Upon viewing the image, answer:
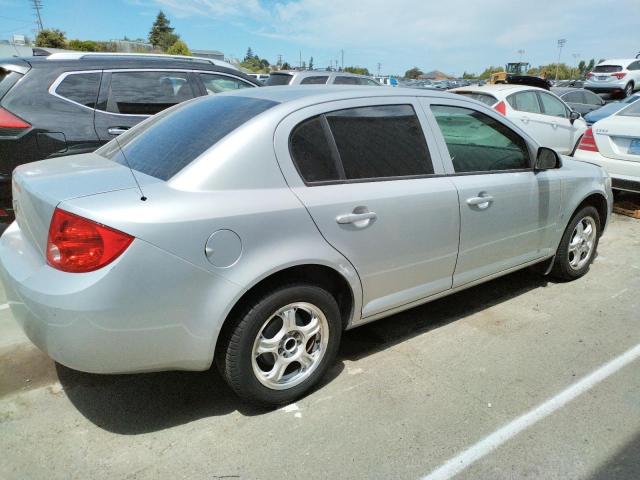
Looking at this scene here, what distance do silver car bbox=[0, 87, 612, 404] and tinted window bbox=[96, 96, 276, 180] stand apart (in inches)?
0.6

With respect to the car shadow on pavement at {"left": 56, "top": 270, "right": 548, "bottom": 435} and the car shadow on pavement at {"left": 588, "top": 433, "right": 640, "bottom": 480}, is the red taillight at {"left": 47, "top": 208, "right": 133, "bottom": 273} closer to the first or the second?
the car shadow on pavement at {"left": 56, "top": 270, "right": 548, "bottom": 435}

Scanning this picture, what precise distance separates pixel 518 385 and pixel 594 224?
2261 mm

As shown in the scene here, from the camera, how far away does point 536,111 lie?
29.2 ft

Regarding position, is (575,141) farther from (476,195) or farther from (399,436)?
(399,436)

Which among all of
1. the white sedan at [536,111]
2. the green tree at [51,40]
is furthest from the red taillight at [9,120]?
the green tree at [51,40]

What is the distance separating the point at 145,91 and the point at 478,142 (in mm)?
3383

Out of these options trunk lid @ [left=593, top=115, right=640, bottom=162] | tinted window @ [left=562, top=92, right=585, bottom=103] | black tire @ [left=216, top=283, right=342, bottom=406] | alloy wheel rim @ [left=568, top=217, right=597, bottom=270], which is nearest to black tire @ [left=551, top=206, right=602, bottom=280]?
alloy wheel rim @ [left=568, top=217, right=597, bottom=270]

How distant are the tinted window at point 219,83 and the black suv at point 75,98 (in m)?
0.09

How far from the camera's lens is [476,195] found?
3.26 metres

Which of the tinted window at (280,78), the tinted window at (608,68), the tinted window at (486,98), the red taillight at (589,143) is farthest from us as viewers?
the tinted window at (608,68)

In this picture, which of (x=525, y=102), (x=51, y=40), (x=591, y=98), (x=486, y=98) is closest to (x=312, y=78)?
(x=486, y=98)

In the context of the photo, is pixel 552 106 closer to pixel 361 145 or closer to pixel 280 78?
pixel 280 78

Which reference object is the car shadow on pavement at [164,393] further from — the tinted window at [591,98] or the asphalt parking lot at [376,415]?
the tinted window at [591,98]

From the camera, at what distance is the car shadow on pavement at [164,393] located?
101 inches
